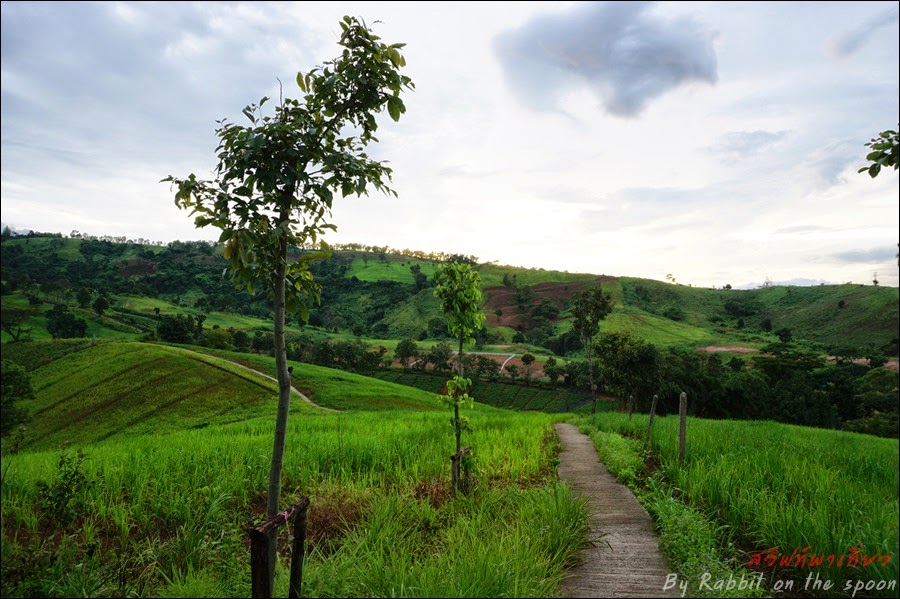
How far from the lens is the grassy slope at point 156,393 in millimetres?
36906

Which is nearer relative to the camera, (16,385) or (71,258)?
(16,385)

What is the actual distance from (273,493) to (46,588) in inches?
88.9

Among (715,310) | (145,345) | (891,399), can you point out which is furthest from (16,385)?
(715,310)

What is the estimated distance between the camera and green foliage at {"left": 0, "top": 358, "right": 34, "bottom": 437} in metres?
35.6

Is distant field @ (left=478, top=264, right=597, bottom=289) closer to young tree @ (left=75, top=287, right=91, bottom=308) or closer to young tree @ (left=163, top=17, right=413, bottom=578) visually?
young tree @ (left=75, top=287, right=91, bottom=308)

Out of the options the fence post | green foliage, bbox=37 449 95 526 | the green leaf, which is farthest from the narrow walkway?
green foliage, bbox=37 449 95 526

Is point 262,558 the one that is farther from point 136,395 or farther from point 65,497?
point 136,395

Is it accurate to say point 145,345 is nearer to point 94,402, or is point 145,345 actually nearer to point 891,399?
point 94,402

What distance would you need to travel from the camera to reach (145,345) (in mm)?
57844

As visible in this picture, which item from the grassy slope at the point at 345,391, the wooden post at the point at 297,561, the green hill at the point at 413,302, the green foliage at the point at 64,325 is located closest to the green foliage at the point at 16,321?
the green hill at the point at 413,302

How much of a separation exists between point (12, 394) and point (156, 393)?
1057cm

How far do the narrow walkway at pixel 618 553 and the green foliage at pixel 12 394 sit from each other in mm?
48744

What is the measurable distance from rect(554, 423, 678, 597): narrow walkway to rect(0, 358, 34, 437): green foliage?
160 feet

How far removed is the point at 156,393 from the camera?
43.4m
